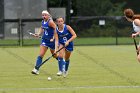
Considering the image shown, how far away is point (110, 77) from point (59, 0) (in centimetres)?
1972

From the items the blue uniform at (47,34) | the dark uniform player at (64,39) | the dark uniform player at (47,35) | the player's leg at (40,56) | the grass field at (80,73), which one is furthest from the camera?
the player's leg at (40,56)

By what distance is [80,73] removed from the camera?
19344 millimetres

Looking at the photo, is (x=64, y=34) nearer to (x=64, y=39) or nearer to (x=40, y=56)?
(x=64, y=39)

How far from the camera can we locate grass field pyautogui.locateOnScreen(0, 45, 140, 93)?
51.1ft

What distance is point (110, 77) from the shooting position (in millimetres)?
18078

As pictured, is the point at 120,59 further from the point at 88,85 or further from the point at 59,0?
the point at 59,0

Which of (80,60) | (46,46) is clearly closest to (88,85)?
(46,46)

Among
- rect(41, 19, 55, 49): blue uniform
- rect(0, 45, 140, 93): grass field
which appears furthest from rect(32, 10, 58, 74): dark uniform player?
rect(0, 45, 140, 93): grass field

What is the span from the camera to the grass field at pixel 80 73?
15569 mm

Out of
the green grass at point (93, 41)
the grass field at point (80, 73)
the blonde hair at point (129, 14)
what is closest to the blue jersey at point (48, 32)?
the grass field at point (80, 73)

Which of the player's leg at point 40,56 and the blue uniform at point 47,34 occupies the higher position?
the blue uniform at point 47,34

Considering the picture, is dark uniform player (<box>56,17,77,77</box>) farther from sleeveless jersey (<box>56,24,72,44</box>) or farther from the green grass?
the green grass

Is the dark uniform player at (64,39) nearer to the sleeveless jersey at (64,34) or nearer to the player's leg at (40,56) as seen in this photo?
the sleeveless jersey at (64,34)

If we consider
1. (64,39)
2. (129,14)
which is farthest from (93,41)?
(129,14)
